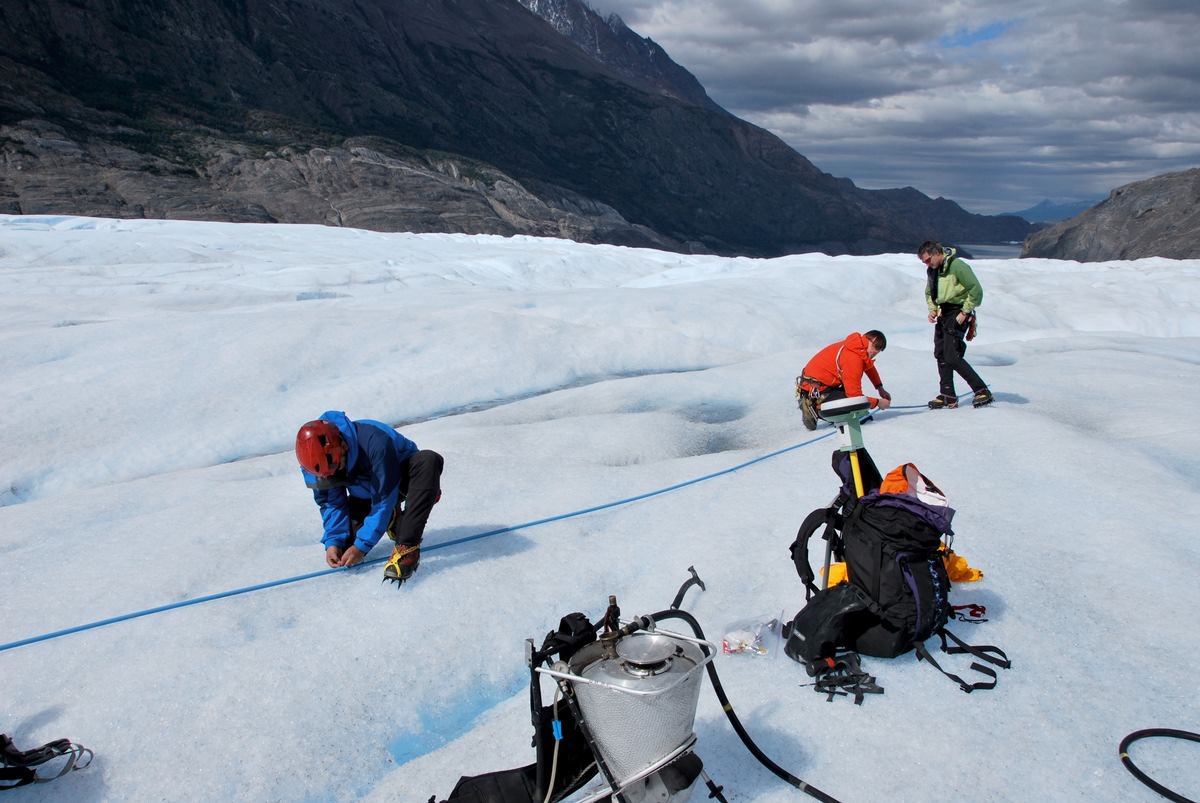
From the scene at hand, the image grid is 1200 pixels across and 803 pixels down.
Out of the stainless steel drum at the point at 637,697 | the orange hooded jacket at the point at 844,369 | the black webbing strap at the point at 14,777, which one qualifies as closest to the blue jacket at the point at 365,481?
the black webbing strap at the point at 14,777

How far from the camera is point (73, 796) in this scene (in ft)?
7.66

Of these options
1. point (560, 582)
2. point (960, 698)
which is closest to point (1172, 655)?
point (960, 698)

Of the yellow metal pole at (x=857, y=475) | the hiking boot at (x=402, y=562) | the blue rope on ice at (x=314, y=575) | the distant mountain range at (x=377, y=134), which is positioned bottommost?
the blue rope on ice at (x=314, y=575)

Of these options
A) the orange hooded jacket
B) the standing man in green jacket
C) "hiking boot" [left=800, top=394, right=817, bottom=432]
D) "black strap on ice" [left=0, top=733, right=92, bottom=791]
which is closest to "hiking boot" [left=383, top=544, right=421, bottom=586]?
"black strap on ice" [left=0, top=733, right=92, bottom=791]

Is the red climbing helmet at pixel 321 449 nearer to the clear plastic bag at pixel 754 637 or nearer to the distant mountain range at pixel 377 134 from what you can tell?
the clear plastic bag at pixel 754 637

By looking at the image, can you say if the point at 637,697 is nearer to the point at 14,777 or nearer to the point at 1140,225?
the point at 14,777

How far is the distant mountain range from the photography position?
63312mm

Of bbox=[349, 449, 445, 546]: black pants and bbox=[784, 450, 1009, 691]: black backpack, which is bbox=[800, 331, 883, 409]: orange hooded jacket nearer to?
bbox=[784, 450, 1009, 691]: black backpack

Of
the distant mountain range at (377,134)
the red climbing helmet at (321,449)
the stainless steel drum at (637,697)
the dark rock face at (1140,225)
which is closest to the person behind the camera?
the stainless steel drum at (637,697)

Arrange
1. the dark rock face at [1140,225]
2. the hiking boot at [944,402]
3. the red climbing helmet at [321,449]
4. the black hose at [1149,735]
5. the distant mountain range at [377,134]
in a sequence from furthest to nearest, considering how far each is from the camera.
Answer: the dark rock face at [1140,225] < the distant mountain range at [377,134] < the hiking boot at [944,402] < the red climbing helmet at [321,449] < the black hose at [1149,735]

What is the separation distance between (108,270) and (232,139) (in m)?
73.7

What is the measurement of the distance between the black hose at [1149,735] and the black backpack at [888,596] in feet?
1.44

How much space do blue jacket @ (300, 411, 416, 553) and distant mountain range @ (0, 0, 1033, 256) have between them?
63.7m

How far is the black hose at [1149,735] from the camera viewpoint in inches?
86.0
